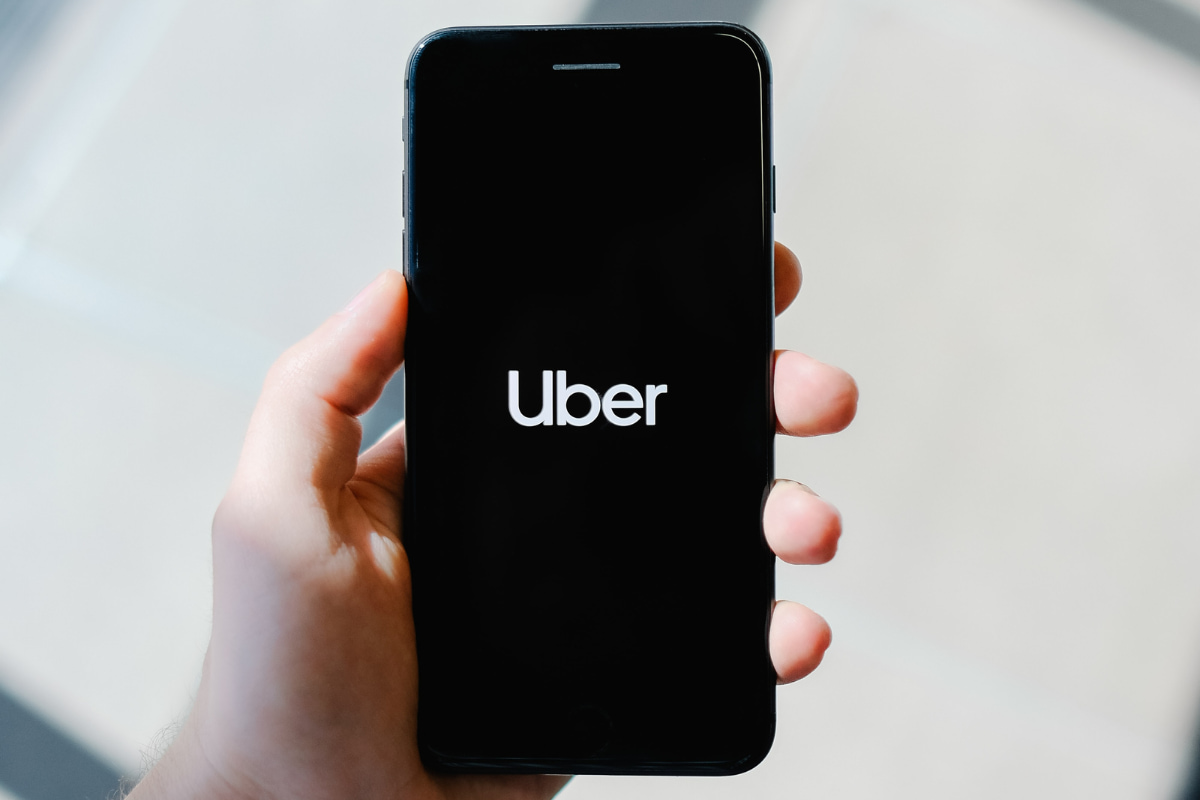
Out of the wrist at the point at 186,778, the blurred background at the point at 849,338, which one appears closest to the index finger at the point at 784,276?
the blurred background at the point at 849,338

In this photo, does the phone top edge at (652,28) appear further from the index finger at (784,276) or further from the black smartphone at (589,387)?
the index finger at (784,276)

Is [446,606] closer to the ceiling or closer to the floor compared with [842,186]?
closer to the floor

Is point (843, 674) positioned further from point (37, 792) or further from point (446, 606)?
point (37, 792)

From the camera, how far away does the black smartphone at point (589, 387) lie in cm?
48

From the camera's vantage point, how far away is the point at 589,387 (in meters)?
0.49

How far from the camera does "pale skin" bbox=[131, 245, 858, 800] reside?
1.56 ft

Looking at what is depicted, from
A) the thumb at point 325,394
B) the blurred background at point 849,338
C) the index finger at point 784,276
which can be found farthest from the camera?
the blurred background at point 849,338

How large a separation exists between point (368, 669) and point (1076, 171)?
32.2 inches

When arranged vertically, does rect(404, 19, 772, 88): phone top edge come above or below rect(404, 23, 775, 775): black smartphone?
above

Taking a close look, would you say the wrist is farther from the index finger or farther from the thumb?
the index finger

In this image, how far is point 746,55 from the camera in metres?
0.48

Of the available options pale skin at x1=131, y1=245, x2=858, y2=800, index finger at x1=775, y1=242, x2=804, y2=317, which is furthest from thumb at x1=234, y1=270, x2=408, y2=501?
index finger at x1=775, y1=242, x2=804, y2=317

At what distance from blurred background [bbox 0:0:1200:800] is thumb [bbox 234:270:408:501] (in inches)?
12.5

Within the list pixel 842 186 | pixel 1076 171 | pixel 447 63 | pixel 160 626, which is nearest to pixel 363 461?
pixel 447 63
